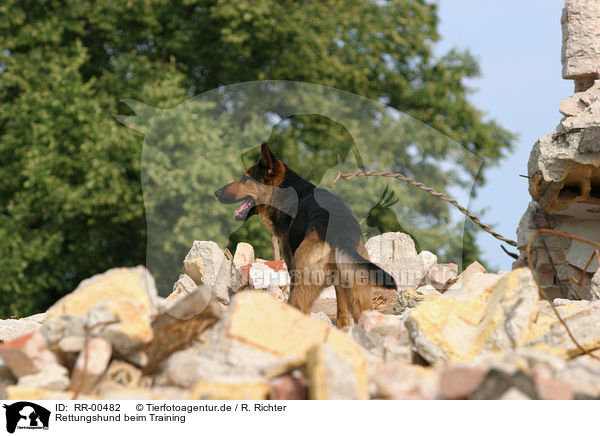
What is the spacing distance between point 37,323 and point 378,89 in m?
11.6

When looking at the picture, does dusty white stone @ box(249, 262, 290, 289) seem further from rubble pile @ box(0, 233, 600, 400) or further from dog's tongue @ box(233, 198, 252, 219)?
rubble pile @ box(0, 233, 600, 400)

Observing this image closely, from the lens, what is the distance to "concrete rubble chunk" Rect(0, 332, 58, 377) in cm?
249

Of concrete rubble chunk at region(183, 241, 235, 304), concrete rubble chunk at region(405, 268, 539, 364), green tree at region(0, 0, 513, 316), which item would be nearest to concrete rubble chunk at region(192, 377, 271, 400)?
concrete rubble chunk at region(405, 268, 539, 364)

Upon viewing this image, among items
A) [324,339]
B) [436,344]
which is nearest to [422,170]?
[436,344]

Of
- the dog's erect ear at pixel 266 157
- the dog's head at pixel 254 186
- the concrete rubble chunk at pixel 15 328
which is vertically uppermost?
the dog's erect ear at pixel 266 157

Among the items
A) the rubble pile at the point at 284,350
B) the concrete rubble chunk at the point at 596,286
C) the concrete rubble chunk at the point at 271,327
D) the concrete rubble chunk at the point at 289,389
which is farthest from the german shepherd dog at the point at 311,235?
the concrete rubble chunk at the point at 596,286

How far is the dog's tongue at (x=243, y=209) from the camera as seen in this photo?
4.96 metres

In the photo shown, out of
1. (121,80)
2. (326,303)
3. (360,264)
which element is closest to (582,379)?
(360,264)

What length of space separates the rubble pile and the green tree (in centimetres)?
974

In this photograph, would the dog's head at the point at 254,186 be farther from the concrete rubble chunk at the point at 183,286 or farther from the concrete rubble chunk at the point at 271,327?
the concrete rubble chunk at the point at 271,327

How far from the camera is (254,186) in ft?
16.1

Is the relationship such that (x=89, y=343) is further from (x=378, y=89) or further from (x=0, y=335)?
(x=378, y=89)

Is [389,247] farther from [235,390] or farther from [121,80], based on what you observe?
[121,80]

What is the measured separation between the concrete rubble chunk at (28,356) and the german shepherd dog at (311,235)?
2026 millimetres
